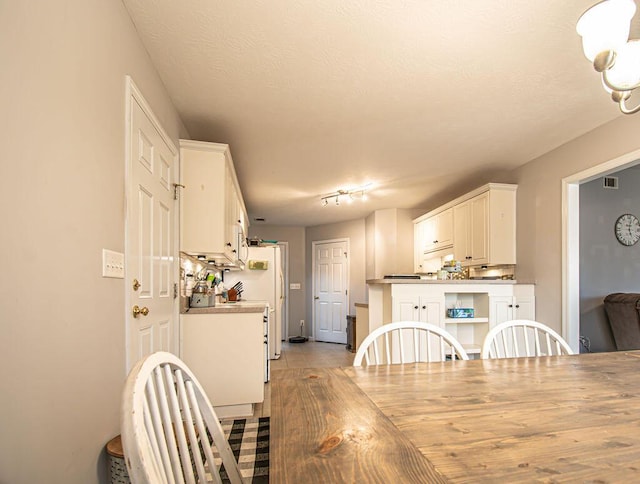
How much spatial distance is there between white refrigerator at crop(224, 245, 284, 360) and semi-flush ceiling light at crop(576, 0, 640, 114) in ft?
14.8

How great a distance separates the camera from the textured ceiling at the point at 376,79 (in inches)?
69.5

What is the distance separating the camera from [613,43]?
1269 mm

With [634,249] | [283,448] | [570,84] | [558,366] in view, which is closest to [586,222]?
[634,249]

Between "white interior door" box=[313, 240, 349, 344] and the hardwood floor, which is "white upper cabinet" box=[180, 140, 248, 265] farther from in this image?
"white interior door" box=[313, 240, 349, 344]

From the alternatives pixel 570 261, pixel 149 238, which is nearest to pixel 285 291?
pixel 570 261

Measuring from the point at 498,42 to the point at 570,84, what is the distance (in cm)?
79

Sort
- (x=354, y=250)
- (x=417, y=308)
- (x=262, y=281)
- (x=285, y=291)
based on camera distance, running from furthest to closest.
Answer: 1. (x=285, y=291)
2. (x=354, y=250)
3. (x=262, y=281)
4. (x=417, y=308)

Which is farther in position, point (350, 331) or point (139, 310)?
point (350, 331)

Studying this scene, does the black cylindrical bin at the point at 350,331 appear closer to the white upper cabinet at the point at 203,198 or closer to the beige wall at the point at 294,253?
the beige wall at the point at 294,253

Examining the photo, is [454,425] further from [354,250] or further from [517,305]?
[354,250]

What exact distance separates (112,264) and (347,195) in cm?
390

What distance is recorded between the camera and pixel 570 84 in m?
2.37

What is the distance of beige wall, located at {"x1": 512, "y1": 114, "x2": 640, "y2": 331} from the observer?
292cm

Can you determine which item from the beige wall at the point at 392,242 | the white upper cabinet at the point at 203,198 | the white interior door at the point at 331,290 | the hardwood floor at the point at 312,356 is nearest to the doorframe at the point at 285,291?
the hardwood floor at the point at 312,356
